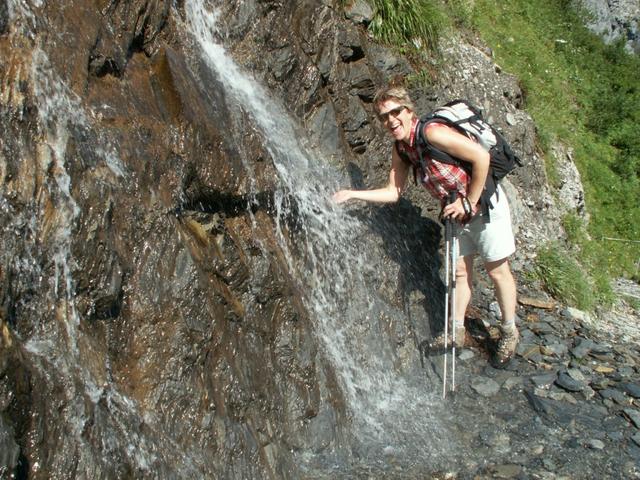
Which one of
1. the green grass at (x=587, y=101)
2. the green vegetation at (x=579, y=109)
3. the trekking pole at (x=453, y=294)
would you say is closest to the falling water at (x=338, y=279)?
the trekking pole at (x=453, y=294)

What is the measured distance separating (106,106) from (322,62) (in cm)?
328

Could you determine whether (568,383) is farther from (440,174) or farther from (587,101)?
(587,101)

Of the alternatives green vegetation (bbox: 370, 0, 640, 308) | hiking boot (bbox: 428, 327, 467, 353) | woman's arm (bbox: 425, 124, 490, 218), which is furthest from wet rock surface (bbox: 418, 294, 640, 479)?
woman's arm (bbox: 425, 124, 490, 218)

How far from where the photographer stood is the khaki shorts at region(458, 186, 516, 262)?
6062mm

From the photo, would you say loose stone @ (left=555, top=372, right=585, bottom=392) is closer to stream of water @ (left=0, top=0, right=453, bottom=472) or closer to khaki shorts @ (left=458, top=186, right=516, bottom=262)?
stream of water @ (left=0, top=0, right=453, bottom=472)

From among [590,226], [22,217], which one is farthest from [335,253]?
[590,226]

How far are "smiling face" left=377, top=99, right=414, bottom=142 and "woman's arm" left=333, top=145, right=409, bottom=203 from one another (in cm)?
36

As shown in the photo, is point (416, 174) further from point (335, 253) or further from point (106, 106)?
point (106, 106)

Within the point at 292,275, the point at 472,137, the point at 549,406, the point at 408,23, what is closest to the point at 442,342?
the point at 549,406

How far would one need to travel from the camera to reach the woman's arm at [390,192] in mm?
5926

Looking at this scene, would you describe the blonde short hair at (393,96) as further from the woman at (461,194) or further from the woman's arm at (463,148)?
the woman's arm at (463,148)

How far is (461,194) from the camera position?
18.7ft

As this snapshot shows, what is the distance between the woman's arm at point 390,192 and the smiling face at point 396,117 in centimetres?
36

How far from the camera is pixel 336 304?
6.11 metres
